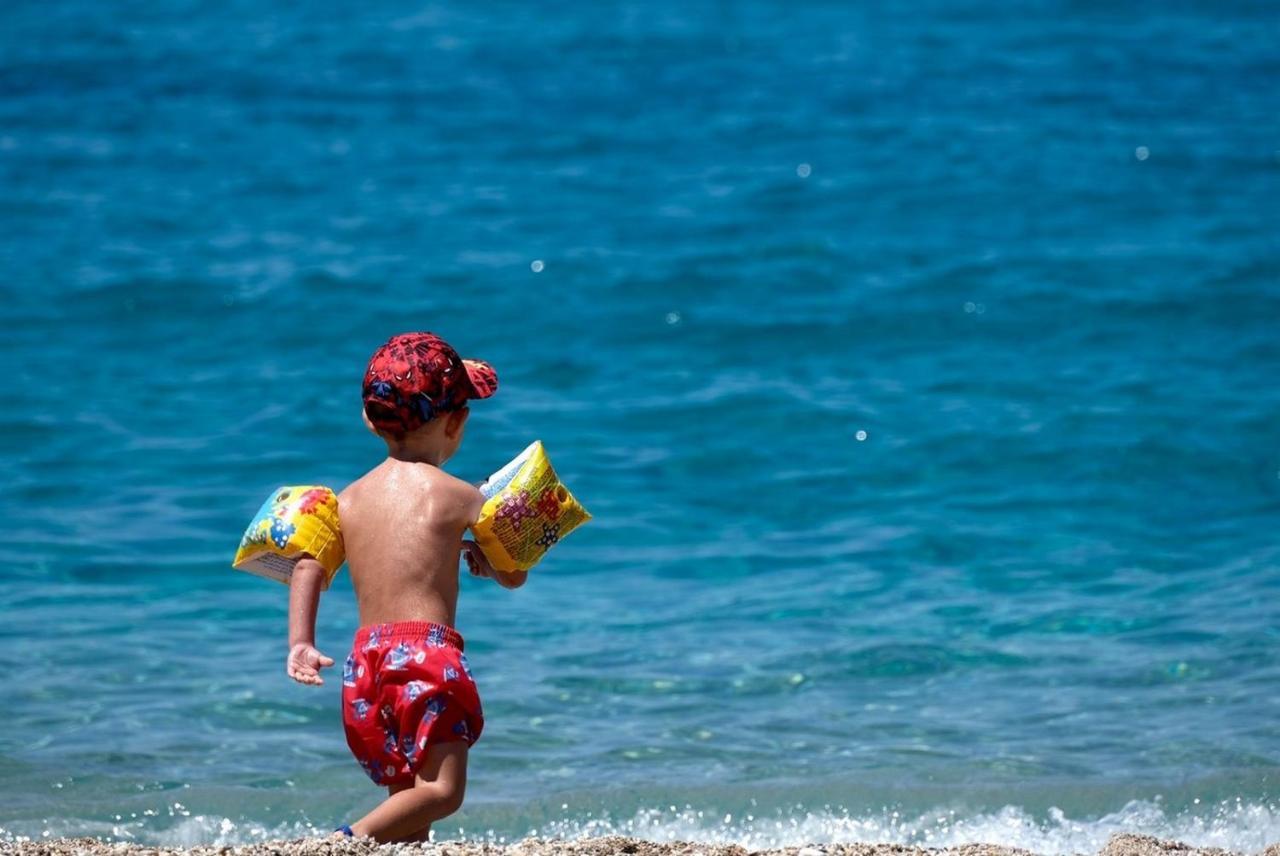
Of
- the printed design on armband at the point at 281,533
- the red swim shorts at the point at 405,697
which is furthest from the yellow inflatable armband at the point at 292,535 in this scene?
the red swim shorts at the point at 405,697

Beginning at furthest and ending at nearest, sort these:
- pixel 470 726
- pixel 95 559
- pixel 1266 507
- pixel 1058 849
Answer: pixel 1266 507 < pixel 95 559 < pixel 1058 849 < pixel 470 726

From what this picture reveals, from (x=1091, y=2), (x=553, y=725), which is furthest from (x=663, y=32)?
(x=553, y=725)

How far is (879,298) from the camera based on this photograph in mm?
11195

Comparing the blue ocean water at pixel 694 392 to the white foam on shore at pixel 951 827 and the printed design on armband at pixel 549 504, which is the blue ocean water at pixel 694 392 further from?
the printed design on armband at pixel 549 504

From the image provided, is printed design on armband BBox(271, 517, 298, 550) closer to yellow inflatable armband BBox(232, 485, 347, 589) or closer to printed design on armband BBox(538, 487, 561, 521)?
yellow inflatable armband BBox(232, 485, 347, 589)

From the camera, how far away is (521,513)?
398 centimetres

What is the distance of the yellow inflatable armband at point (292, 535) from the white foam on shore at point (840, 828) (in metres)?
1.56

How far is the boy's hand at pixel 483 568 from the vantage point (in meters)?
4.06

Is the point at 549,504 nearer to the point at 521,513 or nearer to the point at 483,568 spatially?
the point at 521,513

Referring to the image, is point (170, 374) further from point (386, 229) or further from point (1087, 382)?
point (1087, 382)

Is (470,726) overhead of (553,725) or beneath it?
overhead

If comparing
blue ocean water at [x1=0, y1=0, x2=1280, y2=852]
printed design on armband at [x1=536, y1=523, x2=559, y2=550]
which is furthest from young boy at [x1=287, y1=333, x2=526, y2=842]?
blue ocean water at [x1=0, y1=0, x2=1280, y2=852]

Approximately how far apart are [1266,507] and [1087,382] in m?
1.79

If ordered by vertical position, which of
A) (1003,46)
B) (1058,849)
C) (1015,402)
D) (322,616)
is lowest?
(1058,849)
